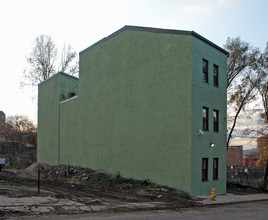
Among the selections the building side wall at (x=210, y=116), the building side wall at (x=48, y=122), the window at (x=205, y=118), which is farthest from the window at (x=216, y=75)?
the building side wall at (x=48, y=122)

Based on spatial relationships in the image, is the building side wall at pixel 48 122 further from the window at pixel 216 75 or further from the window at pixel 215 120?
the window at pixel 216 75

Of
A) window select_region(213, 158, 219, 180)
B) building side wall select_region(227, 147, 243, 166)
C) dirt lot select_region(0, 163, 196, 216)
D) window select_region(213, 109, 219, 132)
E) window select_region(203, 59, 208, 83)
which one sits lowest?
building side wall select_region(227, 147, 243, 166)

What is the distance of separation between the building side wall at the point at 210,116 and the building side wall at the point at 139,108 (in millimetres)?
523

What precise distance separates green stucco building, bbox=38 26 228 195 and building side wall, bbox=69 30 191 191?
62mm

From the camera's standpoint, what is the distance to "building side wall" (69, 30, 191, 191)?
19203mm

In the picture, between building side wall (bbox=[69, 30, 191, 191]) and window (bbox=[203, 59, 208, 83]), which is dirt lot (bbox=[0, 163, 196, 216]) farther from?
window (bbox=[203, 59, 208, 83])

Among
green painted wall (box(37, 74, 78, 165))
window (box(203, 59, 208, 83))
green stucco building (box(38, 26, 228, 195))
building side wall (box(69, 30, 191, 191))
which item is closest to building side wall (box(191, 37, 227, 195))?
green stucco building (box(38, 26, 228, 195))

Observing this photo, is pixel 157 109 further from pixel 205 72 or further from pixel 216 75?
pixel 216 75

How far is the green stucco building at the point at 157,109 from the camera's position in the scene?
19.0 m

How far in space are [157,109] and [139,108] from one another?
190 centimetres

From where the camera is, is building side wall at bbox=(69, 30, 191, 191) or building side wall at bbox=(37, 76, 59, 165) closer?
building side wall at bbox=(69, 30, 191, 191)

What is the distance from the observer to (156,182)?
20.1m

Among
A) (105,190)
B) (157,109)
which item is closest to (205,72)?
(157,109)

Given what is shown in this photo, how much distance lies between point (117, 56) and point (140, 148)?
829cm
